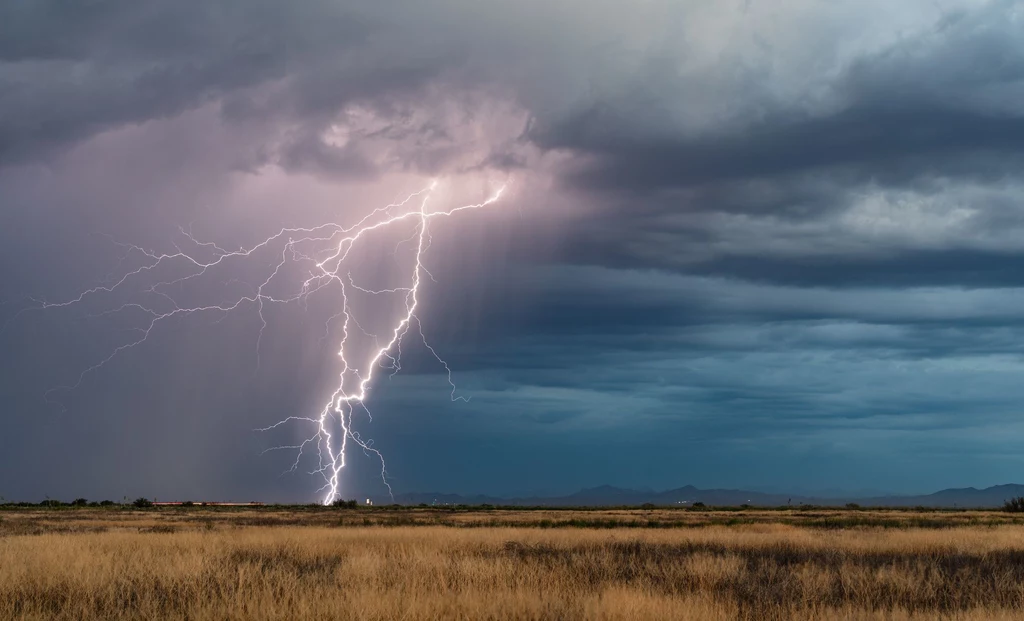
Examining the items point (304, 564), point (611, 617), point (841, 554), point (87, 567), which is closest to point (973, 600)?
point (611, 617)

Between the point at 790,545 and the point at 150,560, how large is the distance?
17149 millimetres

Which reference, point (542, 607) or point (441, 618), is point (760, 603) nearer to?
point (542, 607)

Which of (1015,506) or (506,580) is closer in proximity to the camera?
(506,580)

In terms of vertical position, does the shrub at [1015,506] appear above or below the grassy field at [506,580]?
below

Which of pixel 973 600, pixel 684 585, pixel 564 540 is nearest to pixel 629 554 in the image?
pixel 564 540

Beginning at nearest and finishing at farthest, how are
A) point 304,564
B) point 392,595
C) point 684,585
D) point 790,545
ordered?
point 392,595 < point 684,585 < point 304,564 < point 790,545

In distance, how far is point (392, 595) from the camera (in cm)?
1241

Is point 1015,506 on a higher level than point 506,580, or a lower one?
lower

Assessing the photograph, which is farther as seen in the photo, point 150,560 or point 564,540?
point 564,540

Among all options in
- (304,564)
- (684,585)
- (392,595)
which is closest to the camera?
(392,595)

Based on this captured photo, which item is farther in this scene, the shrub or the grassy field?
the shrub

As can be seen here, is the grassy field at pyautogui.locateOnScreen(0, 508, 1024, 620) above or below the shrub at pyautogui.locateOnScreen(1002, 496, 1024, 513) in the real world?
above

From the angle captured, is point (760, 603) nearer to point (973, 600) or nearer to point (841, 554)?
point (973, 600)

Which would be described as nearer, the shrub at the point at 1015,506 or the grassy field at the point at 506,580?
the grassy field at the point at 506,580
